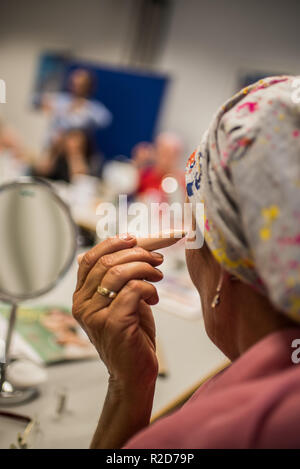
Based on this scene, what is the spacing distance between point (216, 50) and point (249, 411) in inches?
232

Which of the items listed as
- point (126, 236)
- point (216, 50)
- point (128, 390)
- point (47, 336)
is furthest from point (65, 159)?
point (128, 390)

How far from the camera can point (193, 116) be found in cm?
594

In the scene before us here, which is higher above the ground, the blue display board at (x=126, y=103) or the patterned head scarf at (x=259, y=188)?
the patterned head scarf at (x=259, y=188)

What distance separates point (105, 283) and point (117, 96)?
606 centimetres

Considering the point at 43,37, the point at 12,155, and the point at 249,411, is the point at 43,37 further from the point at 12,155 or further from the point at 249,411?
the point at 249,411

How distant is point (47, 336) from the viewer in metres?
1.25

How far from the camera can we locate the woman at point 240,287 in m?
0.47

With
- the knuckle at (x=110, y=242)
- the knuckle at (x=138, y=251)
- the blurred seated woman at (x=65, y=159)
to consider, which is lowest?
the blurred seated woman at (x=65, y=159)

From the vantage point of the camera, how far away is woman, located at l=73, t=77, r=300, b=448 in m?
0.47

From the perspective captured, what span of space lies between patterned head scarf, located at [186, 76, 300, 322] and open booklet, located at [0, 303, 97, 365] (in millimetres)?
738

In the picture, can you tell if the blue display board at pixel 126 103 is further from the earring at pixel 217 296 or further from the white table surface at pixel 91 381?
the earring at pixel 217 296

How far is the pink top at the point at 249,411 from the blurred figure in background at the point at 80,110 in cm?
563

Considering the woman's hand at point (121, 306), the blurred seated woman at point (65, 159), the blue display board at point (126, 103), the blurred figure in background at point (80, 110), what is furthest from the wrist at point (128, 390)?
the blue display board at point (126, 103)

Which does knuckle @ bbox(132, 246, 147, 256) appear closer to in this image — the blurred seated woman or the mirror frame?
the mirror frame
